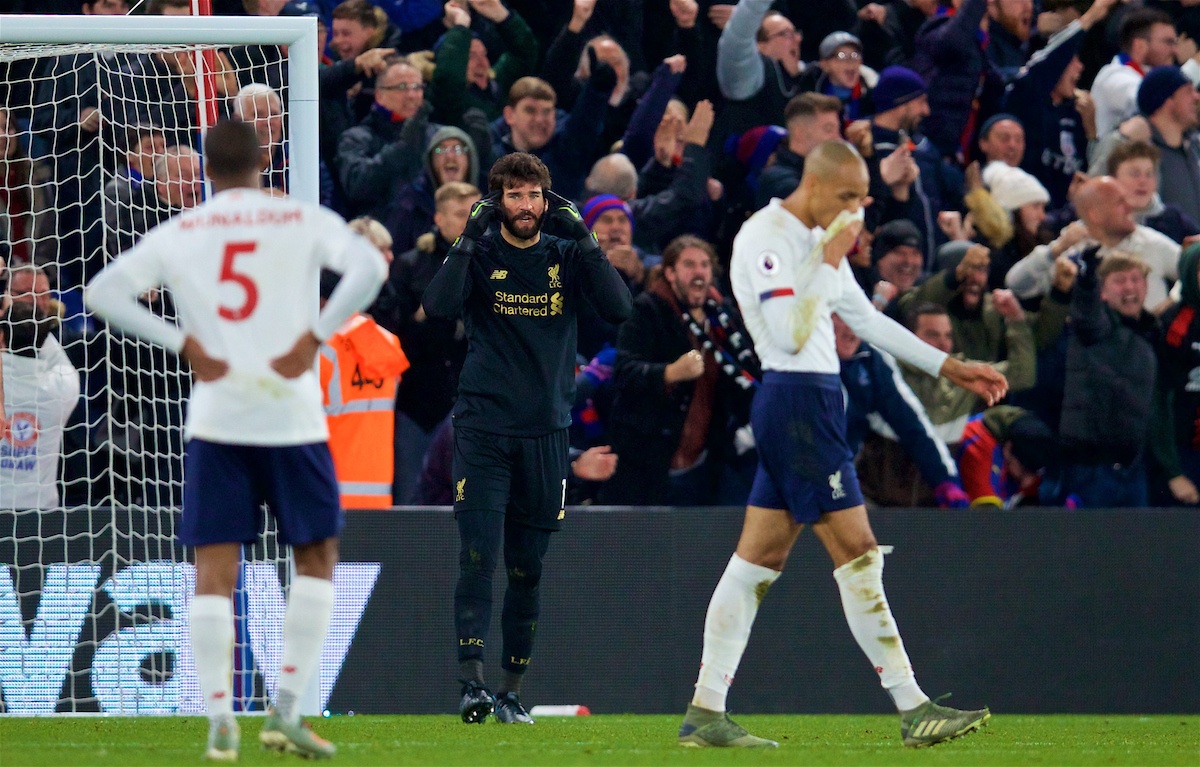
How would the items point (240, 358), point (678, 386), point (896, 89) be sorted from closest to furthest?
point (240, 358) → point (678, 386) → point (896, 89)

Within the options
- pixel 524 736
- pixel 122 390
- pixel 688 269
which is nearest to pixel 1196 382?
pixel 688 269

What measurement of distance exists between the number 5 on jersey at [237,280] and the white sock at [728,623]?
84.2 inches

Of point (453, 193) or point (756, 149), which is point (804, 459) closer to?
point (453, 193)

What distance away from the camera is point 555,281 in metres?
7.41

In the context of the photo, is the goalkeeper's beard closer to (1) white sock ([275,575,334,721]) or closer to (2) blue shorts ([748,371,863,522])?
(2) blue shorts ([748,371,863,522])

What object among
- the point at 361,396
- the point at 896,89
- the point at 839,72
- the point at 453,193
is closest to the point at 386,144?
the point at 453,193

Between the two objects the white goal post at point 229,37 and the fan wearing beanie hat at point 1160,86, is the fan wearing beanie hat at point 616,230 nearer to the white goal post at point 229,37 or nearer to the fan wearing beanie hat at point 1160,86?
the white goal post at point 229,37

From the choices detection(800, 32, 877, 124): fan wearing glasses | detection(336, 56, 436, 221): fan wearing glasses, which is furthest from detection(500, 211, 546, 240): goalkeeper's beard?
detection(800, 32, 877, 124): fan wearing glasses

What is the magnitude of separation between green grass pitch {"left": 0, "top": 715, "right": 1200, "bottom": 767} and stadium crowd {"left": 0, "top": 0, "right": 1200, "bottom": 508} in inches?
69.6

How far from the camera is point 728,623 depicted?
624 cm

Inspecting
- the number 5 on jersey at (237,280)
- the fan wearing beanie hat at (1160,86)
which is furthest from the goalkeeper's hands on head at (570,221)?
the fan wearing beanie hat at (1160,86)

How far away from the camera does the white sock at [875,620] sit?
621 cm

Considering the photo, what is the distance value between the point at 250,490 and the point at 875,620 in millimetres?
2430

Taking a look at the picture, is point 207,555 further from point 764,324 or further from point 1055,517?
point 1055,517
